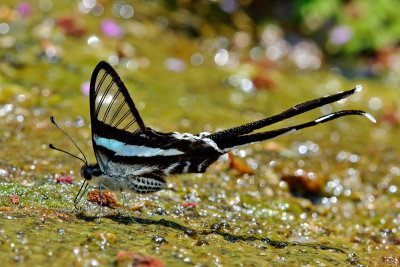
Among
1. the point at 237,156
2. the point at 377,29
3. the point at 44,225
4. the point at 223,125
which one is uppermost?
the point at 377,29

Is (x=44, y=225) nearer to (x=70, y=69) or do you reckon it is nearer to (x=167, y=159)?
(x=167, y=159)

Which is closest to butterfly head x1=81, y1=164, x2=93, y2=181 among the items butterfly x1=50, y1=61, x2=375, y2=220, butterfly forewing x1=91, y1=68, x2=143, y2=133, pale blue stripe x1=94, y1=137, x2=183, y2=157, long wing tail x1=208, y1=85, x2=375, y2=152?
butterfly x1=50, y1=61, x2=375, y2=220

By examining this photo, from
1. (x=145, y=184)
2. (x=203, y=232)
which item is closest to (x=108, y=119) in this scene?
(x=145, y=184)

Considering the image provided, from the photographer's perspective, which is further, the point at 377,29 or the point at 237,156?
the point at 377,29

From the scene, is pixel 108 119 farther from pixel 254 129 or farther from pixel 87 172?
pixel 254 129

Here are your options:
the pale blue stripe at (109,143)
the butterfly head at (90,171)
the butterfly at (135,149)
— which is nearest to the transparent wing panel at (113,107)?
the butterfly at (135,149)

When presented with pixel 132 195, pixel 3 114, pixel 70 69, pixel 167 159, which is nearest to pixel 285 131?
pixel 167 159

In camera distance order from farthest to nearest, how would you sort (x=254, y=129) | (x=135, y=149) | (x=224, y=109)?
(x=224, y=109) < (x=135, y=149) < (x=254, y=129)
